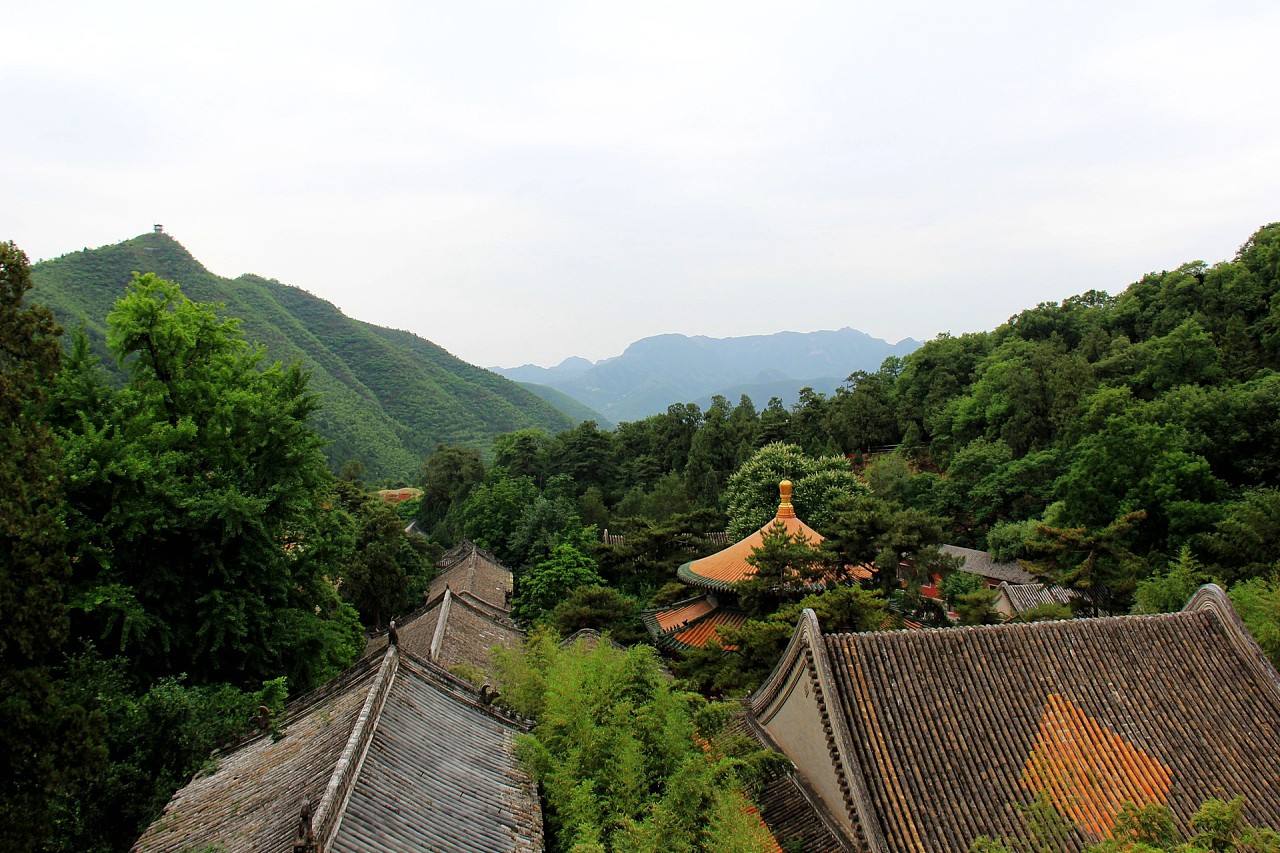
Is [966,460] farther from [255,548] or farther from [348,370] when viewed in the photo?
Answer: [348,370]

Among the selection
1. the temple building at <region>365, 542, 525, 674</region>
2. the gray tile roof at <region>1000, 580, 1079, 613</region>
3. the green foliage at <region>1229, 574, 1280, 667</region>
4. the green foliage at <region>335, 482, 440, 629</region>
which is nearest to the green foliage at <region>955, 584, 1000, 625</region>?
the green foliage at <region>1229, 574, 1280, 667</region>

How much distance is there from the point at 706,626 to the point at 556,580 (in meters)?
11.2

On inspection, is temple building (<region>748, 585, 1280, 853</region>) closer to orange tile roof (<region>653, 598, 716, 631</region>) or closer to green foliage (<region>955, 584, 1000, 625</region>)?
green foliage (<region>955, 584, 1000, 625</region>)

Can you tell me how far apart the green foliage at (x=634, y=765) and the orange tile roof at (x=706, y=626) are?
5164 mm

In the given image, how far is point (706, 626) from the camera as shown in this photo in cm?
1617

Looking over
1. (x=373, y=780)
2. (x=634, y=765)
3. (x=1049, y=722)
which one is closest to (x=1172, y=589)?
(x=1049, y=722)

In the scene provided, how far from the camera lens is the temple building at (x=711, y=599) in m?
15.9

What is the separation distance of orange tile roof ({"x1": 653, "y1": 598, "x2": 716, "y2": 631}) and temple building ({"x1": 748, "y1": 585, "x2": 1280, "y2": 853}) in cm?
715

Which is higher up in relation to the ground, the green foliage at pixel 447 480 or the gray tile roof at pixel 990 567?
the green foliage at pixel 447 480

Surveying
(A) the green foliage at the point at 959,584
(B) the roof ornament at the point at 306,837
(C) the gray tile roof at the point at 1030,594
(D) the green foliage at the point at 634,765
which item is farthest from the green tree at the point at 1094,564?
(B) the roof ornament at the point at 306,837

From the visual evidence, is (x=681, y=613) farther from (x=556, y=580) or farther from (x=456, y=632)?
(x=556, y=580)

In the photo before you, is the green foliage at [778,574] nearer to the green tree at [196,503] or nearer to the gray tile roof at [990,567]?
the green tree at [196,503]

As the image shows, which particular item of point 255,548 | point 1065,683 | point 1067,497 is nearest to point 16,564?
point 255,548

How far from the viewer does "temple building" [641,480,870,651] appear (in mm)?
15906
